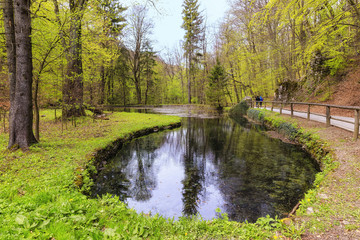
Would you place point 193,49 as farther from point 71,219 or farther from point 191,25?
point 71,219

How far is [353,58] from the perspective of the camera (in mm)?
14953

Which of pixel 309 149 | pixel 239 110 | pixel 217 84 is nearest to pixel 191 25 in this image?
pixel 217 84

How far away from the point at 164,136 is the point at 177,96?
130ft

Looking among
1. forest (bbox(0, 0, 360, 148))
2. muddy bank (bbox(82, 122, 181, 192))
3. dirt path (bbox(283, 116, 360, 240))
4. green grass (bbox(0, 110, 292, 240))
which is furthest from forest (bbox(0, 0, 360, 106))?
dirt path (bbox(283, 116, 360, 240))

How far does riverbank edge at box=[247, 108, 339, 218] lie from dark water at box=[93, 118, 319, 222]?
1.13ft

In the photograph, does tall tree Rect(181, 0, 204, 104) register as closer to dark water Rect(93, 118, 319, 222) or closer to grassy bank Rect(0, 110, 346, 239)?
dark water Rect(93, 118, 319, 222)

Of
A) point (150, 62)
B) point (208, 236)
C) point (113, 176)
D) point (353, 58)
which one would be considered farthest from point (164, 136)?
point (150, 62)

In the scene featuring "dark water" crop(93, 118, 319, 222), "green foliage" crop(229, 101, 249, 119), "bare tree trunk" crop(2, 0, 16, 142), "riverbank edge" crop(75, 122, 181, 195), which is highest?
"bare tree trunk" crop(2, 0, 16, 142)

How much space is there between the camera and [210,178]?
6047 millimetres

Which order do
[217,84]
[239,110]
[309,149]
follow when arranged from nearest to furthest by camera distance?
[309,149] → [239,110] → [217,84]

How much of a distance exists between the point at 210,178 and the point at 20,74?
20.8 feet

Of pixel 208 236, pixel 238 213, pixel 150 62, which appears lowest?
pixel 238 213

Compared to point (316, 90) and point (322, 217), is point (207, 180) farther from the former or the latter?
point (316, 90)

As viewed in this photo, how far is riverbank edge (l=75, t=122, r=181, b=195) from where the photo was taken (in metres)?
4.71
